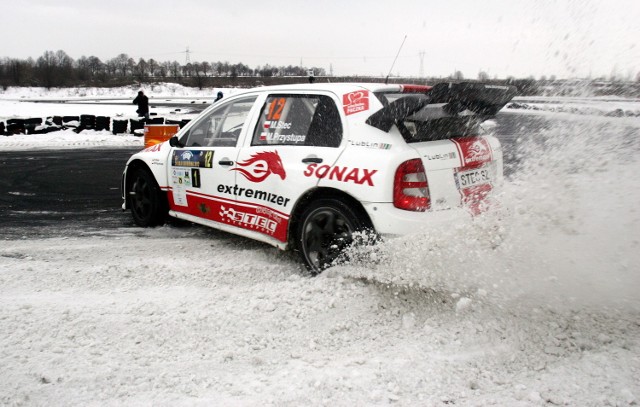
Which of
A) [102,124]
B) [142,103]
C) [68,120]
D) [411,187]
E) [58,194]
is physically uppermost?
[142,103]

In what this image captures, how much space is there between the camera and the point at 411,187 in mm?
3916

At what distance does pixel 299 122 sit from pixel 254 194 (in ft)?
2.58

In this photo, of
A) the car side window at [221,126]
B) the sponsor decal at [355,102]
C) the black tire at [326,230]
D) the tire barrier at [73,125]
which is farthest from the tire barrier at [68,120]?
the sponsor decal at [355,102]

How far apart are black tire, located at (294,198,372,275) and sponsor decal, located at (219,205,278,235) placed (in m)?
0.35

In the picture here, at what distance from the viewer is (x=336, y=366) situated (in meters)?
3.04

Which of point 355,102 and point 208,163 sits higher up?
point 355,102

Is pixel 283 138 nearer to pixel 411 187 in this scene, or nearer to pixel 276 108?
pixel 276 108

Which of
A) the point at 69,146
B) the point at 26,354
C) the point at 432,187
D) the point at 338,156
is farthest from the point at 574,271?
the point at 69,146

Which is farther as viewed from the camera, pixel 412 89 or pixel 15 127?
pixel 15 127

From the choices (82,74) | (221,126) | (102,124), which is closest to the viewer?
(221,126)

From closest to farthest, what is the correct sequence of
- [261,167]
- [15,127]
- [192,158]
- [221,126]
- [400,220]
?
[400,220] < [261,167] < [221,126] < [192,158] < [15,127]

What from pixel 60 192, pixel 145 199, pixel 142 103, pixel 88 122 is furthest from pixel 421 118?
pixel 88 122

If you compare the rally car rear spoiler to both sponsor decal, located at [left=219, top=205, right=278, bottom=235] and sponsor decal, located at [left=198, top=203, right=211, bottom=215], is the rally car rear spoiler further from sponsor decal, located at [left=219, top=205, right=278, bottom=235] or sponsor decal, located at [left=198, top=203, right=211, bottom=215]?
sponsor decal, located at [left=198, top=203, right=211, bottom=215]

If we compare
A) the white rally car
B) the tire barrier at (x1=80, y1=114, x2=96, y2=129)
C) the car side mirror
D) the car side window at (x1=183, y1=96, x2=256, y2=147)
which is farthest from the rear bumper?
the tire barrier at (x1=80, y1=114, x2=96, y2=129)
